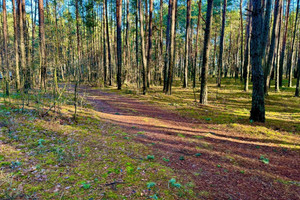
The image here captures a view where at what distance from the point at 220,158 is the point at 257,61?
18.5 ft

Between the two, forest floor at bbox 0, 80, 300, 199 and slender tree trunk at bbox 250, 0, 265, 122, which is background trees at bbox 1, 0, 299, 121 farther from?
forest floor at bbox 0, 80, 300, 199

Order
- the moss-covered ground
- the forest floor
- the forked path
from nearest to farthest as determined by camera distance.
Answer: the moss-covered ground → the forest floor → the forked path

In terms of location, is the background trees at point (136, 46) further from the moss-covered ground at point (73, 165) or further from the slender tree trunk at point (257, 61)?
the moss-covered ground at point (73, 165)

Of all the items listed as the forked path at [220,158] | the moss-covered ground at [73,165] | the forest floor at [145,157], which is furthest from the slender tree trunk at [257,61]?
the moss-covered ground at [73,165]

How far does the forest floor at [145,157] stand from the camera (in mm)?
3646

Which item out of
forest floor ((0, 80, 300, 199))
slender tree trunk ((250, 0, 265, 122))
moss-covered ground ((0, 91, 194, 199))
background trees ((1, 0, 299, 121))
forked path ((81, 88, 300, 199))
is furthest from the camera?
background trees ((1, 0, 299, 121))

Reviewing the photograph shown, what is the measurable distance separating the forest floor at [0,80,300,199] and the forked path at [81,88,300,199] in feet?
0.08

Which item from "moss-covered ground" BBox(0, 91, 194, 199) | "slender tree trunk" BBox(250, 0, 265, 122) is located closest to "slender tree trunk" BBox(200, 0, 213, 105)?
"slender tree trunk" BBox(250, 0, 265, 122)

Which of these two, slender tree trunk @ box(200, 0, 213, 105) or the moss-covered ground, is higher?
slender tree trunk @ box(200, 0, 213, 105)

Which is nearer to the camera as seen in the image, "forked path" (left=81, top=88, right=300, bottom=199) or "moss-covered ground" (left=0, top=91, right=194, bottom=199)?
"moss-covered ground" (left=0, top=91, right=194, bottom=199)

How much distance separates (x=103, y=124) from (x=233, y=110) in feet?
27.0

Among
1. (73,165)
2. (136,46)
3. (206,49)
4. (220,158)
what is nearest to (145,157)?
(73,165)

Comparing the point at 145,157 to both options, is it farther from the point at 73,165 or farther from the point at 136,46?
the point at 136,46

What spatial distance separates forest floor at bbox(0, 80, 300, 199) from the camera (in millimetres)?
3646
